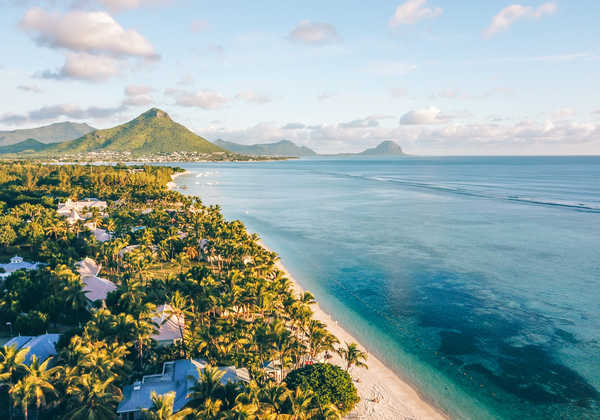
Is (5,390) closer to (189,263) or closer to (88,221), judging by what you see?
(189,263)

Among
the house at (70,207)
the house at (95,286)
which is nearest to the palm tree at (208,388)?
the house at (95,286)

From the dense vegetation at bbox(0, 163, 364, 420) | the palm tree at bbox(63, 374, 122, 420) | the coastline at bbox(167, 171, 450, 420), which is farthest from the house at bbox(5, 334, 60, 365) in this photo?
the coastline at bbox(167, 171, 450, 420)

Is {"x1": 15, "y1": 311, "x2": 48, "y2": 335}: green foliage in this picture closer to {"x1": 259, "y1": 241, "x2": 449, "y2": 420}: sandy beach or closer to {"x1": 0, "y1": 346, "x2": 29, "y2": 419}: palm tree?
{"x1": 0, "y1": 346, "x2": 29, "y2": 419}: palm tree

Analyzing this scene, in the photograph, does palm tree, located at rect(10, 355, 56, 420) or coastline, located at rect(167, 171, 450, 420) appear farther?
coastline, located at rect(167, 171, 450, 420)

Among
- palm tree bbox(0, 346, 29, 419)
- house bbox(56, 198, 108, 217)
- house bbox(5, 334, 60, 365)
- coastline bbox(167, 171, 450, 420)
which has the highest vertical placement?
house bbox(56, 198, 108, 217)

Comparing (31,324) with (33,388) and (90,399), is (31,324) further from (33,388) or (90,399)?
(90,399)

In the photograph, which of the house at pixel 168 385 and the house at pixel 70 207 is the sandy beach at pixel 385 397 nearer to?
the house at pixel 168 385
